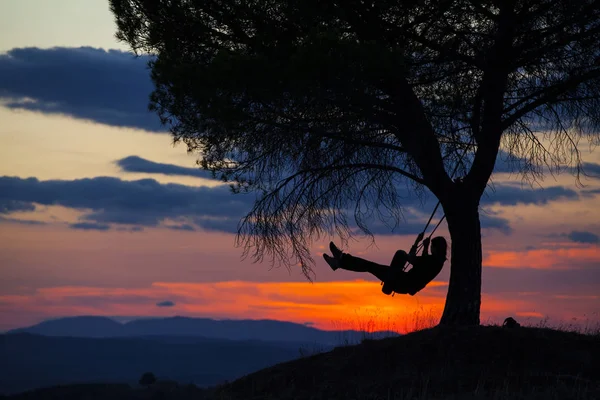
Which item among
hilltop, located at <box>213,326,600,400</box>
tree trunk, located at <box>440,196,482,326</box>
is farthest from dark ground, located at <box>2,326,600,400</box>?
tree trunk, located at <box>440,196,482,326</box>

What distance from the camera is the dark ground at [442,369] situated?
13203mm

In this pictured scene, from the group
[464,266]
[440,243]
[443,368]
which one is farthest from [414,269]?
[443,368]

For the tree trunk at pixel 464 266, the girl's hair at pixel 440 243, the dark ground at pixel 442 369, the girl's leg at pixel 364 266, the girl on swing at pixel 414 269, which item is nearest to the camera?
the dark ground at pixel 442 369

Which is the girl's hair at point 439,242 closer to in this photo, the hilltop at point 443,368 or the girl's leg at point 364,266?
the girl's leg at point 364,266

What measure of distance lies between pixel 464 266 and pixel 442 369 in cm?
259

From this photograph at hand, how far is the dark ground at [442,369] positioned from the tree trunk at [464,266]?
0.56m

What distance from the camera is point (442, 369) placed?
13914mm

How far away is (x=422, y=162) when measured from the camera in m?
16.1

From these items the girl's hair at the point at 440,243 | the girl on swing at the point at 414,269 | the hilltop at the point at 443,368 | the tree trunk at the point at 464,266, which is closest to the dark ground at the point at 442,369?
the hilltop at the point at 443,368

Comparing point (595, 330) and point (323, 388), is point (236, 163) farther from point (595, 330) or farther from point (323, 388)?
point (595, 330)

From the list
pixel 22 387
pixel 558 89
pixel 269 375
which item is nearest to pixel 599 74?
pixel 558 89

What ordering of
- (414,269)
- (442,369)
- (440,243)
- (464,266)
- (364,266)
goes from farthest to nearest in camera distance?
(464,266) < (364,266) < (440,243) < (414,269) < (442,369)

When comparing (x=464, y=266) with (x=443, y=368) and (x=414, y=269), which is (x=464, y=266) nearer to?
(x=414, y=269)

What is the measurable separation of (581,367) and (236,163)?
8.00m
